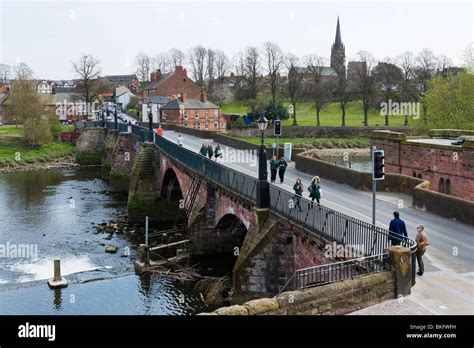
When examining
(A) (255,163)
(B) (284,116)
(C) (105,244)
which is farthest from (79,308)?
(B) (284,116)

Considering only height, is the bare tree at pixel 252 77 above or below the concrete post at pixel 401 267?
above

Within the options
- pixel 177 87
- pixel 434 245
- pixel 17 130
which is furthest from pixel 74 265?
pixel 177 87

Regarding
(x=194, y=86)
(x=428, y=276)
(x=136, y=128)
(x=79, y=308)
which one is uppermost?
(x=194, y=86)

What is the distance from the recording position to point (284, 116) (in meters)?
88.5

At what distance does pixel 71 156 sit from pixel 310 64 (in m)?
46.1

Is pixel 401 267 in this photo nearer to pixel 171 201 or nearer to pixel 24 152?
pixel 171 201

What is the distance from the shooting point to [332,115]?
10869 centimetres

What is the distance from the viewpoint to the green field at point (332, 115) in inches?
3775

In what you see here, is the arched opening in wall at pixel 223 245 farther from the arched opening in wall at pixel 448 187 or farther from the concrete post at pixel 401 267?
the concrete post at pixel 401 267

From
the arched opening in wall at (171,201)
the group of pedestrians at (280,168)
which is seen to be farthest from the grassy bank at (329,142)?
the group of pedestrians at (280,168)

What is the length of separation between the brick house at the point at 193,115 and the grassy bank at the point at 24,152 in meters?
15.0

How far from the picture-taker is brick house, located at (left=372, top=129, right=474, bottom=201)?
29.0 metres

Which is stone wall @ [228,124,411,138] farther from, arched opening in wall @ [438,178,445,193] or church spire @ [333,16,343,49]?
church spire @ [333,16,343,49]
